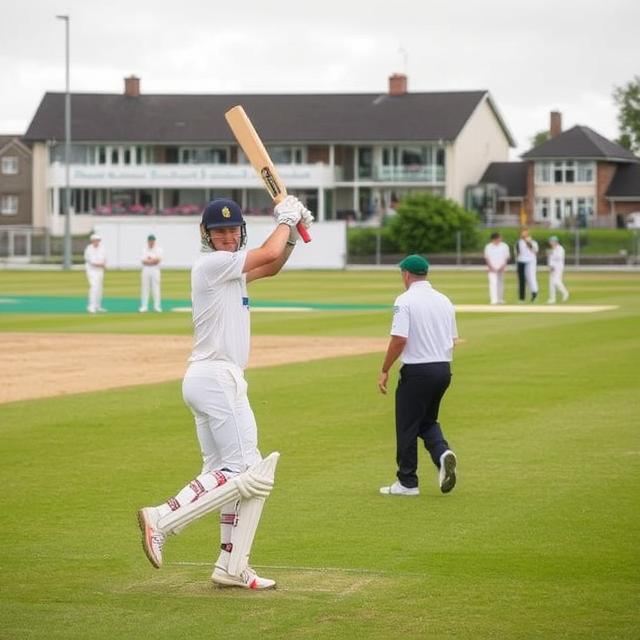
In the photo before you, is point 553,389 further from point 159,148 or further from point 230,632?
point 159,148

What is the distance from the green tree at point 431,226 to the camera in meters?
77.3

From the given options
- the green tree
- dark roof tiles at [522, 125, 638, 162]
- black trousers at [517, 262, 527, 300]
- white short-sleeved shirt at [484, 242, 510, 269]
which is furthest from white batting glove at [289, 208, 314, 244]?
dark roof tiles at [522, 125, 638, 162]

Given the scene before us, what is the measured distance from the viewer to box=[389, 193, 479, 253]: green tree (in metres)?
77.3

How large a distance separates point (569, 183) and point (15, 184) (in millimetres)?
39662

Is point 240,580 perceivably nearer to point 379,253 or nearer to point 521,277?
point 521,277

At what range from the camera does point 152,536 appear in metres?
8.31

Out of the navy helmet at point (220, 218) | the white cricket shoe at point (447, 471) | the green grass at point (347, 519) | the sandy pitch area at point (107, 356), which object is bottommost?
the green grass at point (347, 519)

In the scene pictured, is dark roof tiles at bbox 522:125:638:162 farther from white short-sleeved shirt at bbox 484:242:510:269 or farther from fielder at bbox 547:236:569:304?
white short-sleeved shirt at bbox 484:242:510:269

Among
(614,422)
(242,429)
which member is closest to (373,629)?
(242,429)

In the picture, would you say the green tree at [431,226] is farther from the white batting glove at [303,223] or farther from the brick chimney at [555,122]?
the white batting glove at [303,223]

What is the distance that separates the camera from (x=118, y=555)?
9555 millimetres

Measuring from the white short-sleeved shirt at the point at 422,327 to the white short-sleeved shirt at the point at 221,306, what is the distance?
338cm

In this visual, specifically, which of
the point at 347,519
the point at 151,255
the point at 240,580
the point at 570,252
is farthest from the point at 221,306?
the point at 570,252

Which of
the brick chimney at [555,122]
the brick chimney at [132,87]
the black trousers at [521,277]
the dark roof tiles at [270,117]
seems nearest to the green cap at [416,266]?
the black trousers at [521,277]
